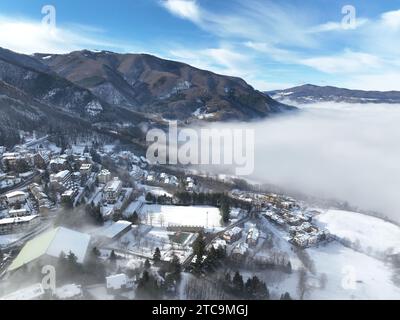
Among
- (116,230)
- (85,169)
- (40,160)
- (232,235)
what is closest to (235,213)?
(232,235)

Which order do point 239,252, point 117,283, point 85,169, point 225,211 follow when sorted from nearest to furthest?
point 117,283 < point 239,252 < point 225,211 < point 85,169

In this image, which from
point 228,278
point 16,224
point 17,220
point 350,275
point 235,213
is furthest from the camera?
point 235,213

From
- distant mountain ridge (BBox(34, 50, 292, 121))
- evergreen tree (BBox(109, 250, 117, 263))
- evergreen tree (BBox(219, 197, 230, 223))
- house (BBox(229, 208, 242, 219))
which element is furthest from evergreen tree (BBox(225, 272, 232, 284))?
distant mountain ridge (BBox(34, 50, 292, 121))

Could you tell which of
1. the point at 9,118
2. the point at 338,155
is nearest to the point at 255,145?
the point at 338,155

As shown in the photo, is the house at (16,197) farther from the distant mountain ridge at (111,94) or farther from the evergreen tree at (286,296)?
the evergreen tree at (286,296)

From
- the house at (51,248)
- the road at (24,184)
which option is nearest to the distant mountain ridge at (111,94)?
the road at (24,184)

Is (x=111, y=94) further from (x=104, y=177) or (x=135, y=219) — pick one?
(x=135, y=219)

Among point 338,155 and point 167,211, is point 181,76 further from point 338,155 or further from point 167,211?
point 167,211
